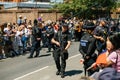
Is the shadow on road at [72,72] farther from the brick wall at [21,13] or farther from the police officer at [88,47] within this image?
the brick wall at [21,13]

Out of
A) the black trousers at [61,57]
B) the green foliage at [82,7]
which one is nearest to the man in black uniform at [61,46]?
the black trousers at [61,57]

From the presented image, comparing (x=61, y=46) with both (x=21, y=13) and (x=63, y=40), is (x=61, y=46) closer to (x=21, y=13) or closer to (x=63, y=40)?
(x=63, y=40)

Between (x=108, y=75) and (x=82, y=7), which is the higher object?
(x=108, y=75)

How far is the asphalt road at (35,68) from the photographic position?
13664 millimetres

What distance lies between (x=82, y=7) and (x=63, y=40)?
96.8 ft

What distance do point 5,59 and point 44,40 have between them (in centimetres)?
516

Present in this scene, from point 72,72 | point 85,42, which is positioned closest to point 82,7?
point 72,72

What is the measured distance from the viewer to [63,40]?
1303 cm

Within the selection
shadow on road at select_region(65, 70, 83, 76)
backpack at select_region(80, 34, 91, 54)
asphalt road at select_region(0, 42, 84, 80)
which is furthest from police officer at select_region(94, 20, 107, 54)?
backpack at select_region(80, 34, 91, 54)

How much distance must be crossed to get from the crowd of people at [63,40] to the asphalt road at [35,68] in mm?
518

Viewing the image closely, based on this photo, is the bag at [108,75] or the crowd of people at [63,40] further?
the crowd of people at [63,40]

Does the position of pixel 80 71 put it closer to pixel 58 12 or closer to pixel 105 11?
pixel 58 12

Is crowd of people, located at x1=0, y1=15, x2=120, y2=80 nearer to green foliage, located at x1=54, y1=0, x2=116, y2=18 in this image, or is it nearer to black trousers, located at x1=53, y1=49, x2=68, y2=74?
black trousers, located at x1=53, y1=49, x2=68, y2=74

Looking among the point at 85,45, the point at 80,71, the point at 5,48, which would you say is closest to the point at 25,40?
the point at 5,48
